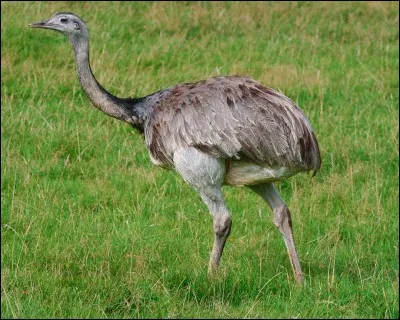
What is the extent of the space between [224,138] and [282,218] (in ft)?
2.70

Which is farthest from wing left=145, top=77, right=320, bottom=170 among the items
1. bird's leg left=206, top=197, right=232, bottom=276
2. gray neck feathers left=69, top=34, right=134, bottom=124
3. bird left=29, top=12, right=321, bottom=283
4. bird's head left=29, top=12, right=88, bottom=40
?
bird's head left=29, top=12, right=88, bottom=40

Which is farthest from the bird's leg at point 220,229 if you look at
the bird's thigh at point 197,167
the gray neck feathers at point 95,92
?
the gray neck feathers at point 95,92

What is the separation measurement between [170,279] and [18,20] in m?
6.77

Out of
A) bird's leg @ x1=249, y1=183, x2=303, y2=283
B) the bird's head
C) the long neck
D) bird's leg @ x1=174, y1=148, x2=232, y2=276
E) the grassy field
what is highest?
the bird's head

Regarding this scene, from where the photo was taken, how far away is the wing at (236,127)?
7.05 metres

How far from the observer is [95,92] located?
25.2 feet

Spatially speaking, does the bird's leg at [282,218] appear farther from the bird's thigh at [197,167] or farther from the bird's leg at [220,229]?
the bird's thigh at [197,167]

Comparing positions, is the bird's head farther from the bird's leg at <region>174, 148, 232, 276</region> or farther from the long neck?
the bird's leg at <region>174, 148, 232, 276</region>

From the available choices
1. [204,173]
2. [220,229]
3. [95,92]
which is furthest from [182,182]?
[204,173]

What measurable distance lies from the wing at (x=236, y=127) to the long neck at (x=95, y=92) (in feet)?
1.00

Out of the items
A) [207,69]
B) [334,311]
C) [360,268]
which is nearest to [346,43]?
[207,69]

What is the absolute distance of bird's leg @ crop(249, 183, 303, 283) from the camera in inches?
288

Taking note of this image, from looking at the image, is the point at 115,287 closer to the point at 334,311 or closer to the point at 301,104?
the point at 334,311

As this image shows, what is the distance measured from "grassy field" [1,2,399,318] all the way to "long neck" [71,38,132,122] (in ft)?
3.00
